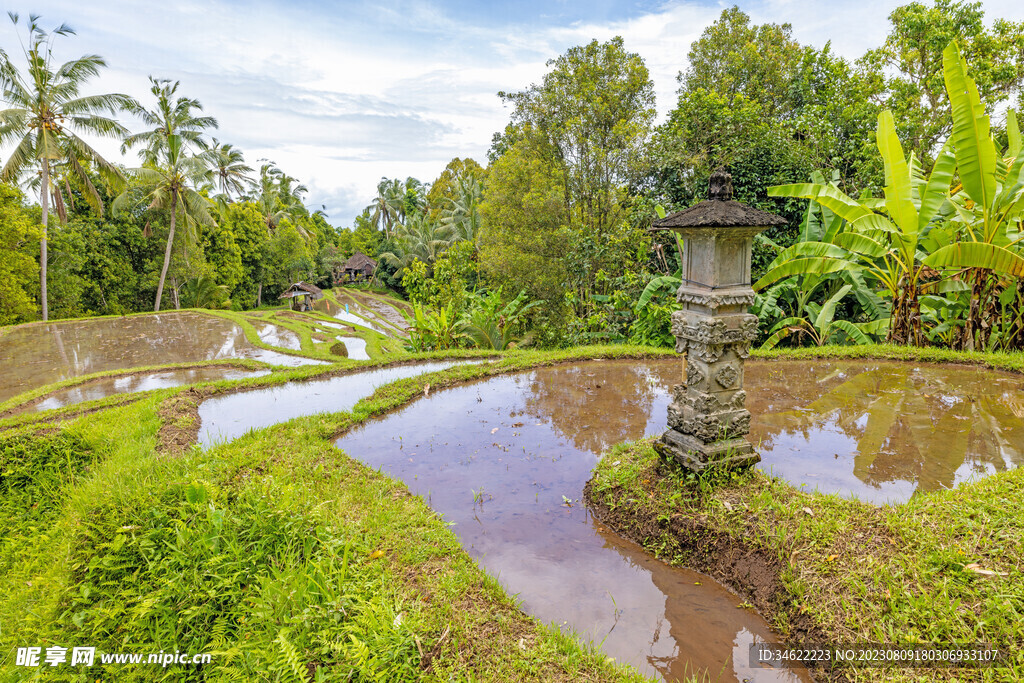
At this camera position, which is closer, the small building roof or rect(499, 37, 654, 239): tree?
the small building roof

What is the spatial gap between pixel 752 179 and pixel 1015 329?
5498 mm

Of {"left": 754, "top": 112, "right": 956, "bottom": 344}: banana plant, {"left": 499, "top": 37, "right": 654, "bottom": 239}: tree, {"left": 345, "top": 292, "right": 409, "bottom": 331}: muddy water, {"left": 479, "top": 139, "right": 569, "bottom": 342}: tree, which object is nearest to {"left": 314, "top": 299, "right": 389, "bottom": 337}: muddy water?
{"left": 345, "top": 292, "right": 409, "bottom": 331}: muddy water

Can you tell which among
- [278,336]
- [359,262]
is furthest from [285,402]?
[359,262]

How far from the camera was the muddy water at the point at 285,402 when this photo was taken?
6281 mm

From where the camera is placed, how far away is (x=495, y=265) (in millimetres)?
12266

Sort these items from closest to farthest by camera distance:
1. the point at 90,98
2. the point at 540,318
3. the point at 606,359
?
1. the point at 606,359
2. the point at 540,318
3. the point at 90,98

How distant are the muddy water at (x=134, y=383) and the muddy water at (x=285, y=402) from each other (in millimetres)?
1636

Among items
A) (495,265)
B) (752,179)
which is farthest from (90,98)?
(752,179)

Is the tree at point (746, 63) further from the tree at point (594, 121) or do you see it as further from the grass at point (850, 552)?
the grass at point (850, 552)

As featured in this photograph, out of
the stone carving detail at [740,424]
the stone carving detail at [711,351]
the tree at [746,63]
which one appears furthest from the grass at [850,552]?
the tree at [746,63]

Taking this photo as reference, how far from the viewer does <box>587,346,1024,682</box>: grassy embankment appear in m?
2.44

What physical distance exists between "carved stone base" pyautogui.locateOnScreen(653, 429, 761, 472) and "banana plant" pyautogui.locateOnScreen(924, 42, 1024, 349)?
443cm

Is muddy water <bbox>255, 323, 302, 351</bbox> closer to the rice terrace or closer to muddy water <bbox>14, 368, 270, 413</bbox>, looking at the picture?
the rice terrace

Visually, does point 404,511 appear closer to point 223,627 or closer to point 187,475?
point 223,627
